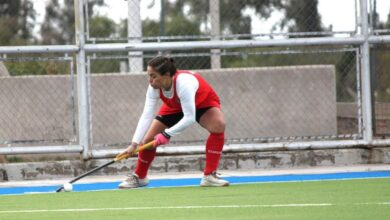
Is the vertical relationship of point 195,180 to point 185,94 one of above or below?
below

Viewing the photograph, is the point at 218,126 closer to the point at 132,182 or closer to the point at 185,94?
the point at 185,94

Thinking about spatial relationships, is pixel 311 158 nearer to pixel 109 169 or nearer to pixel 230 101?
pixel 230 101

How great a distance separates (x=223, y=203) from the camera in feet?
31.4

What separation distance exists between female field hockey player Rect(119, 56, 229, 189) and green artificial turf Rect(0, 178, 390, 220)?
1.37 feet

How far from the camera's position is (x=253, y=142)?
48.0 ft

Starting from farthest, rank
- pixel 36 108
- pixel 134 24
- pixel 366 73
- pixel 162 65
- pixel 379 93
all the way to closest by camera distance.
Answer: pixel 379 93 → pixel 36 108 → pixel 366 73 → pixel 134 24 → pixel 162 65

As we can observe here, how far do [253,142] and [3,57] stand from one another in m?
3.36

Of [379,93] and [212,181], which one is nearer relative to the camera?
[212,181]

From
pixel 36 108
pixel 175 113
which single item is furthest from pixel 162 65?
pixel 36 108

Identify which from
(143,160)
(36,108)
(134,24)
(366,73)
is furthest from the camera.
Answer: (36,108)

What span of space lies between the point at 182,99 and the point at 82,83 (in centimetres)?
306

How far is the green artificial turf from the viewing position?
8.65 meters

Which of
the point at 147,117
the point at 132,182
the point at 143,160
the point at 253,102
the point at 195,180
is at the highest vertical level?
the point at 147,117

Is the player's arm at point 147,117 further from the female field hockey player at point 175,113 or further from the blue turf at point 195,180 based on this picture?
the blue turf at point 195,180
